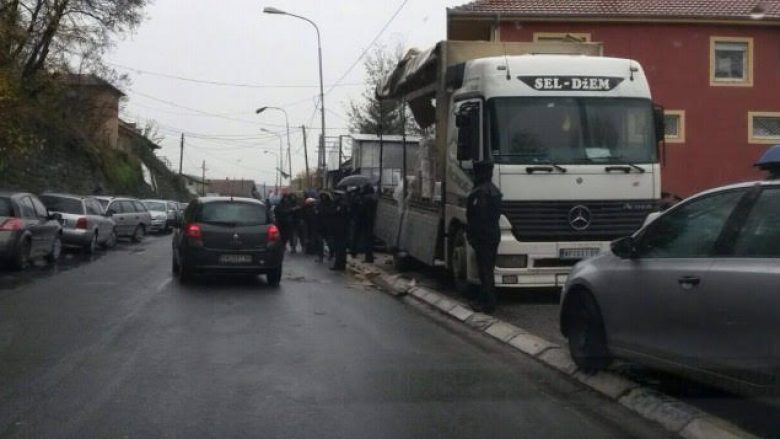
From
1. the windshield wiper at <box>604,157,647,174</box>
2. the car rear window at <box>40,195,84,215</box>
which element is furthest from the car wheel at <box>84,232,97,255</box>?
the windshield wiper at <box>604,157,647,174</box>

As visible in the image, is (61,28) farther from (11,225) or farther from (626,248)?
(626,248)

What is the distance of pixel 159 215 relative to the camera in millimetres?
40844

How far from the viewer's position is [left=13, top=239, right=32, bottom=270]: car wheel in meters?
18.2

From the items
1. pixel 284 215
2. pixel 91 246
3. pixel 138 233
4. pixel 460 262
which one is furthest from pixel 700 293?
pixel 138 233

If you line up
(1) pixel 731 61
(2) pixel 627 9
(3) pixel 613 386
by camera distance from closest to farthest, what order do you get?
(3) pixel 613 386 < (2) pixel 627 9 < (1) pixel 731 61

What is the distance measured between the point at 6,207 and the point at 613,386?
14.1 m

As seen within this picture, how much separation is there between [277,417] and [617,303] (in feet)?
9.24

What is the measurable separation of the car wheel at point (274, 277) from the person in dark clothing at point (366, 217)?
3.89 meters

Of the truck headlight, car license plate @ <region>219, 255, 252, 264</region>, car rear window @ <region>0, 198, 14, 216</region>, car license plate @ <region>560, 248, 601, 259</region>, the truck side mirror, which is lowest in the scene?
car license plate @ <region>219, 255, 252, 264</region>

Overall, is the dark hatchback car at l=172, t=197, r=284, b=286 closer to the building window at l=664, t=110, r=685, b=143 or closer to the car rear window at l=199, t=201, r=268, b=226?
the car rear window at l=199, t=201, r=268, b=226

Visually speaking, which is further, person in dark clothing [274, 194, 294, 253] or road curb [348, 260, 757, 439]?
A: person in dark clothing [274, 194, 294, 253]

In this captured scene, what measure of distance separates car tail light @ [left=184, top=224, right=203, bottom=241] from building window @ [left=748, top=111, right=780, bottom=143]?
26.6 metres

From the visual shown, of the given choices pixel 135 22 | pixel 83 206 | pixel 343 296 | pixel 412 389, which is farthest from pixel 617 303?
Answer: pixel 135 22

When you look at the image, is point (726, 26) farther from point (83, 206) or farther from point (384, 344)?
point (384, 344)
